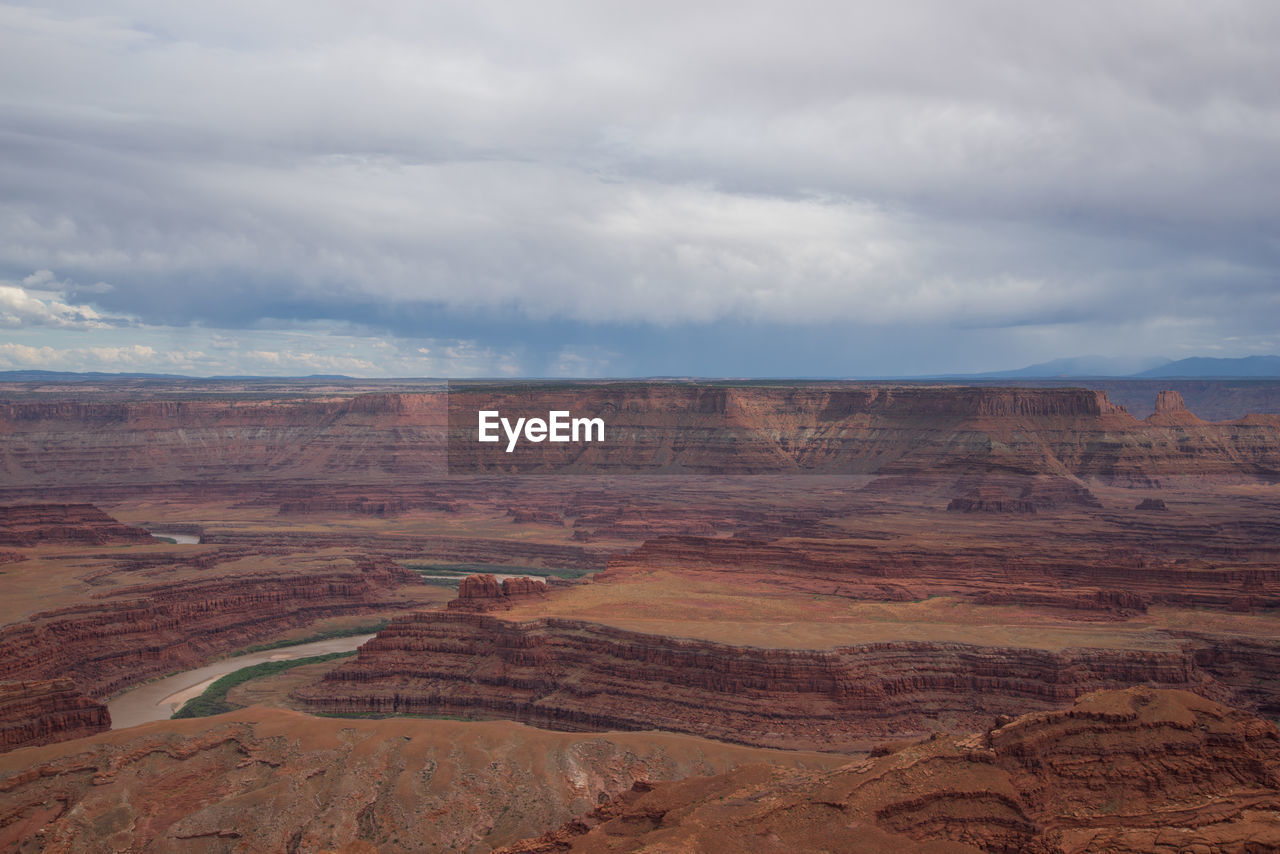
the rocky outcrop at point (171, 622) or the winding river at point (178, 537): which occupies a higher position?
the rocky outcrop at point (171, 622)

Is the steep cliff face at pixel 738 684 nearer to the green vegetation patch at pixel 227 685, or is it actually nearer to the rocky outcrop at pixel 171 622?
the green vegetation patch at pixel 227 685

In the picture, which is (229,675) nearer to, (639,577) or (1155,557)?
(639,577)

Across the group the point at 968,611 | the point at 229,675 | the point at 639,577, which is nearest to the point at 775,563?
the point at 639,577

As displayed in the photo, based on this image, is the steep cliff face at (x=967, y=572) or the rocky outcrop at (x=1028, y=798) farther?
the steep cliff face at (x=967, y=572)

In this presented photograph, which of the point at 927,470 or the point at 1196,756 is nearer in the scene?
the point at 1196,756

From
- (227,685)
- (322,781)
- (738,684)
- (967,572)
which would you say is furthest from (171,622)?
(967,572)

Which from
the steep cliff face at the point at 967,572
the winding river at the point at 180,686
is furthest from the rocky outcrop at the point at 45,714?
the steep cliff face at the point at 967,572
